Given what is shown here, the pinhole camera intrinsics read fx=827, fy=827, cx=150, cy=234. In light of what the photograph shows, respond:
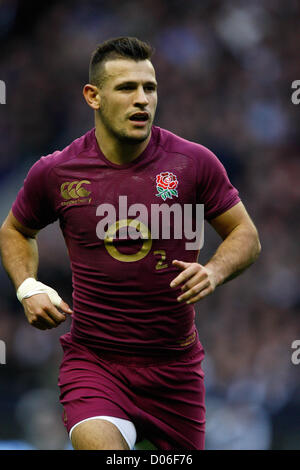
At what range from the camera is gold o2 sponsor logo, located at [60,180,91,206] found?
457 centimetres

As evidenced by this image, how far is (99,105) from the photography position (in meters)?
4.70

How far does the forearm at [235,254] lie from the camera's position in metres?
4.30

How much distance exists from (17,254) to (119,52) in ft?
4.30

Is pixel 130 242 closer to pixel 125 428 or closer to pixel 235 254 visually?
pixel 235 254

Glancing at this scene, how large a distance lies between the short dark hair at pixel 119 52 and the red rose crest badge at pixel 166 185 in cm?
66

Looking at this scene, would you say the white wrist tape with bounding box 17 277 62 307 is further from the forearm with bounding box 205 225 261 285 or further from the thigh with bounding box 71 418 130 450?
the forearm with bounding box 205 225 261 285

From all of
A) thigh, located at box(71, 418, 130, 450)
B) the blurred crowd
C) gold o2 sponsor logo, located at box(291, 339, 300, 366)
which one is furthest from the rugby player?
gold o2 sponsor logo, located at box(291, 339, 300, 366)

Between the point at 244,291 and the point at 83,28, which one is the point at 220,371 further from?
the point at 83,28

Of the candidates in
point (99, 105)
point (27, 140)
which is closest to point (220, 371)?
point (27, 140)

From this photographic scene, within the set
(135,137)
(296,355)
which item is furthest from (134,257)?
(296,355)

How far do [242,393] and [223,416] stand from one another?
1.43 feet

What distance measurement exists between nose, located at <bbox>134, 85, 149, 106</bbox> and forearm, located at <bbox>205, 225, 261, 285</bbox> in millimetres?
856

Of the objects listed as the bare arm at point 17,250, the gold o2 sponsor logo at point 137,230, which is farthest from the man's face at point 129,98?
the bare arm at point 17,250

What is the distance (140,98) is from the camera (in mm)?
4469
